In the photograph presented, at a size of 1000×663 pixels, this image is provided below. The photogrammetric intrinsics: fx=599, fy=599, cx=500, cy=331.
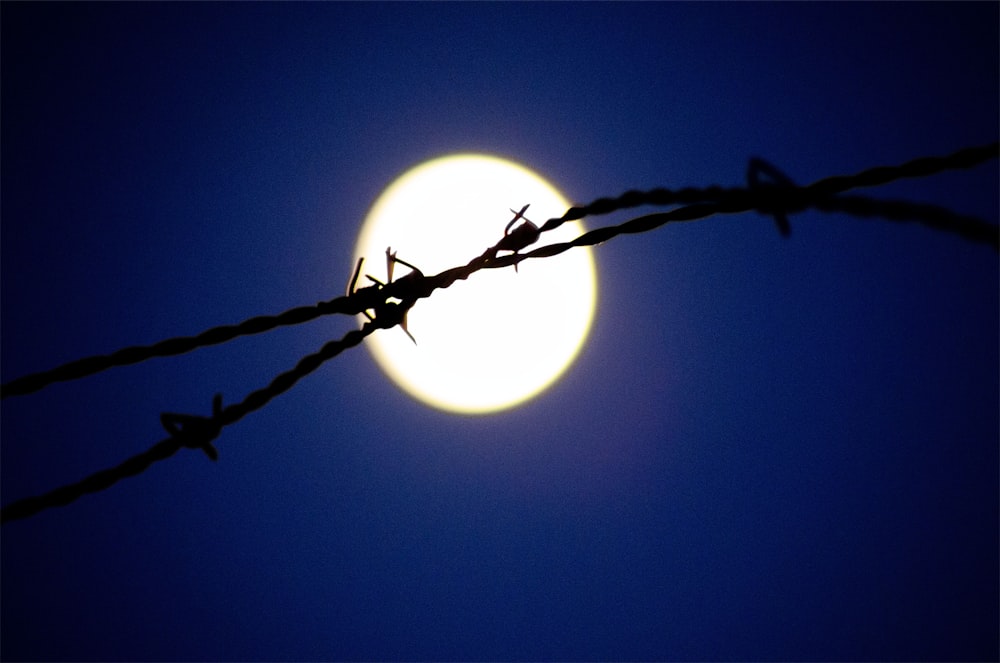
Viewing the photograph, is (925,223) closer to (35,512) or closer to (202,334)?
(202,334)

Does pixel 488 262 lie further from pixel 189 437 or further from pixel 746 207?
pixel 189 437

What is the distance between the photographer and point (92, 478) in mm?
1619

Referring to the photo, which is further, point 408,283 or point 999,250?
point 408,283

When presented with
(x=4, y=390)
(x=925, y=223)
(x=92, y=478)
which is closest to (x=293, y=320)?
(x=92, y=478)

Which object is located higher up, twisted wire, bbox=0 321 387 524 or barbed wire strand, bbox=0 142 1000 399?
barbed wire strand, bbox=0 142 1000 399

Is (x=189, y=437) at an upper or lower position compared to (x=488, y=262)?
lower

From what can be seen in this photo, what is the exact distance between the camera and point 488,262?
5.72ft

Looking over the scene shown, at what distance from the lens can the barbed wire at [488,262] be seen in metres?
1.58

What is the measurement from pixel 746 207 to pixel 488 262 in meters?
0.72

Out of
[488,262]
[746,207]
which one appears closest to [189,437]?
[488,262]

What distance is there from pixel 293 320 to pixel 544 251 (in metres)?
0.75

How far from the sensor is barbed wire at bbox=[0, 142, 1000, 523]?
1578 mm

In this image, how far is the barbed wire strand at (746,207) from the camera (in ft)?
5.17

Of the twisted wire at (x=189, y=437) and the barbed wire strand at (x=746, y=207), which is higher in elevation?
the barbed wire strand at (x=746, y=207)
